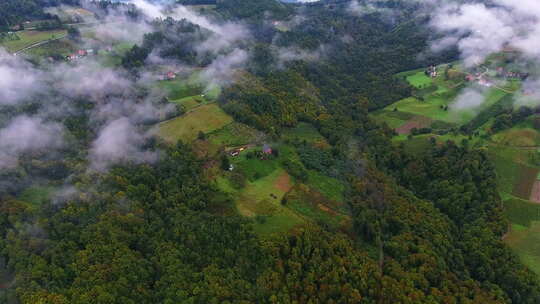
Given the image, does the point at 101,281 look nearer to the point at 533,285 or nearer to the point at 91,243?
the point at 91,243

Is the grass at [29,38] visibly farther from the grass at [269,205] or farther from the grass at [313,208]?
the grass at [313,208]

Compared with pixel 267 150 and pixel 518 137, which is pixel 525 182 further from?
pixel 267 150

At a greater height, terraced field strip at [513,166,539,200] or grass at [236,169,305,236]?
terraced field strip at [513,166,539,200]

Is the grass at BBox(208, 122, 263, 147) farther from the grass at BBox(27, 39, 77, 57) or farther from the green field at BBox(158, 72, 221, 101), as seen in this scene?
the grass at BBox(27, 39, 77, 57)

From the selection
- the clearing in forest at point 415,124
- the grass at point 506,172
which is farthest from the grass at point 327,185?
the clearing in forest at point 415,124

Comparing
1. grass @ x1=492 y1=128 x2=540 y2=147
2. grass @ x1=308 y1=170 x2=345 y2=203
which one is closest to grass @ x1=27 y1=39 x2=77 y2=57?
grass @ x1=308 y1=170 x2=345 y2=203

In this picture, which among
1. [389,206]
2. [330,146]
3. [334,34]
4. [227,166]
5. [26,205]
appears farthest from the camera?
[334,34]

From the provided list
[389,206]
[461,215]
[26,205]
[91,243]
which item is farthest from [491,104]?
[26,205]

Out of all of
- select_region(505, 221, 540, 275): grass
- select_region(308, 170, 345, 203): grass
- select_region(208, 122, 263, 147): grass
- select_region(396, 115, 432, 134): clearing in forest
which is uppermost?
select_region(208, 122, 263, 147): grass
